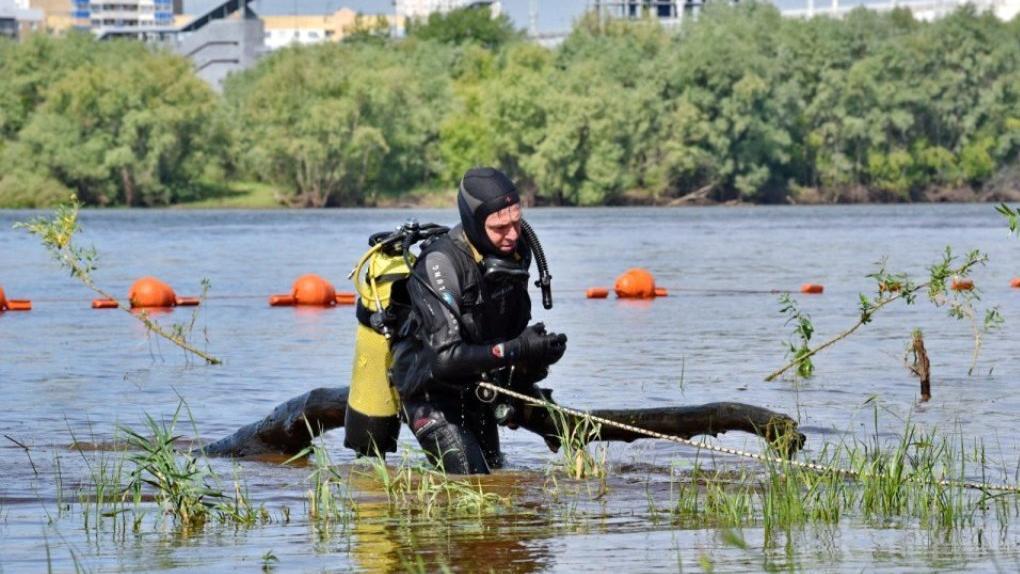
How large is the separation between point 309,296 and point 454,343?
20.2 meters

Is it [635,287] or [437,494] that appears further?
[635,287]

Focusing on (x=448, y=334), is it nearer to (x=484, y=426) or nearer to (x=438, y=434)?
(x=438, y=434)

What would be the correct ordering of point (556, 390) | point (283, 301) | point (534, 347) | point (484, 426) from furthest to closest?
1. point (283, 301)
2. point (556, 390)
3. point (484, 426)
4. point (534, 347)

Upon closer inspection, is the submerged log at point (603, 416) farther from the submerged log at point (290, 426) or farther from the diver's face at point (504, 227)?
the diver's face at point (504, 227)

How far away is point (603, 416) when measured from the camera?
10.7 meters

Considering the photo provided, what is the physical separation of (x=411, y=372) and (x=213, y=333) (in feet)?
50.5

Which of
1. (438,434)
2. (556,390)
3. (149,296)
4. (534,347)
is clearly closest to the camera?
(534,347)

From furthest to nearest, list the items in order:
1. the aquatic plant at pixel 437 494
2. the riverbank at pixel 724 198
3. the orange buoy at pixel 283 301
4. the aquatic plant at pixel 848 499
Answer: the riverbank at pixel 724 198
the orange buoy at pixel 283 301
the aquatic plant at pixel 437 494
the aquatic plant at pixel 848 499

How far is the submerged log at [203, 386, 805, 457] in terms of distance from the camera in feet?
34.1

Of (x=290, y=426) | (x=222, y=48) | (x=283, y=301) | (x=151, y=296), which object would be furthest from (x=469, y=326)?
(x=222, y=48)

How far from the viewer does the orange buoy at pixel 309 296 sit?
29344 millimetres

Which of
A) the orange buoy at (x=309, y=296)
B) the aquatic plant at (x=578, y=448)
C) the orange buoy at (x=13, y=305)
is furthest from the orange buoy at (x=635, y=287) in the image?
the aquatic plant at (x=578, y=448)

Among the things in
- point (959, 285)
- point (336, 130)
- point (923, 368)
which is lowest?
point (923, 368)

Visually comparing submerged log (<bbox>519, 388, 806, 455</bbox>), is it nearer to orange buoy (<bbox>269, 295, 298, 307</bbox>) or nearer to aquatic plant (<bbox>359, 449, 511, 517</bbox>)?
aquatic plant (<bbox>359, 449, 511, 517</bbox>)
